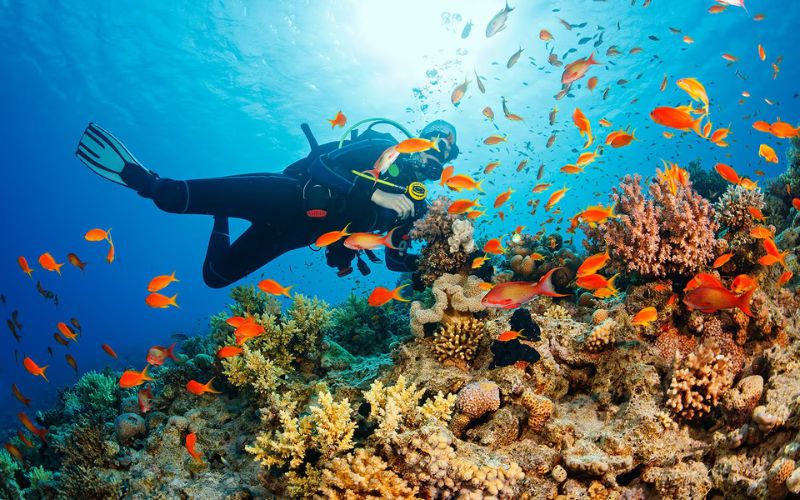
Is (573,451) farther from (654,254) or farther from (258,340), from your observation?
(258,340)

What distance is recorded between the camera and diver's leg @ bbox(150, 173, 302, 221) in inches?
253

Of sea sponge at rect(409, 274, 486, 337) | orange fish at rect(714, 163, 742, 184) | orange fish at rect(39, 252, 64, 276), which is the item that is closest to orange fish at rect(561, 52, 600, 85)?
orange fish at rect(714, 163, 742, 184)

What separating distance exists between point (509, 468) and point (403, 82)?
97.2 ft

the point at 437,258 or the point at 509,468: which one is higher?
the point at 437,258

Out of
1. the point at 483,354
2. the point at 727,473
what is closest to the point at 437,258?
the point at 483,354

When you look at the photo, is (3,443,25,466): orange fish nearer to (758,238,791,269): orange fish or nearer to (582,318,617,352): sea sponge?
(582,318,617,352): sea sponge

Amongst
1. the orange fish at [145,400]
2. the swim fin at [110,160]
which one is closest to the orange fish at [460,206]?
the orange fish at [145,400]

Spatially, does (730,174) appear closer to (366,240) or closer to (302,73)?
(366,240)

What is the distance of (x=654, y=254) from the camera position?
4.06 metres

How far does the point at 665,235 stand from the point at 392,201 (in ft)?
12.5

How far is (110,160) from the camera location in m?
6.46

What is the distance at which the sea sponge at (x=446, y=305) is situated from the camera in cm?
430

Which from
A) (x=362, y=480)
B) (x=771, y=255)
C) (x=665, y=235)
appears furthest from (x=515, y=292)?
(x=771, y=255)

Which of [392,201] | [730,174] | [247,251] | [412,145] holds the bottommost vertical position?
[730,174]
